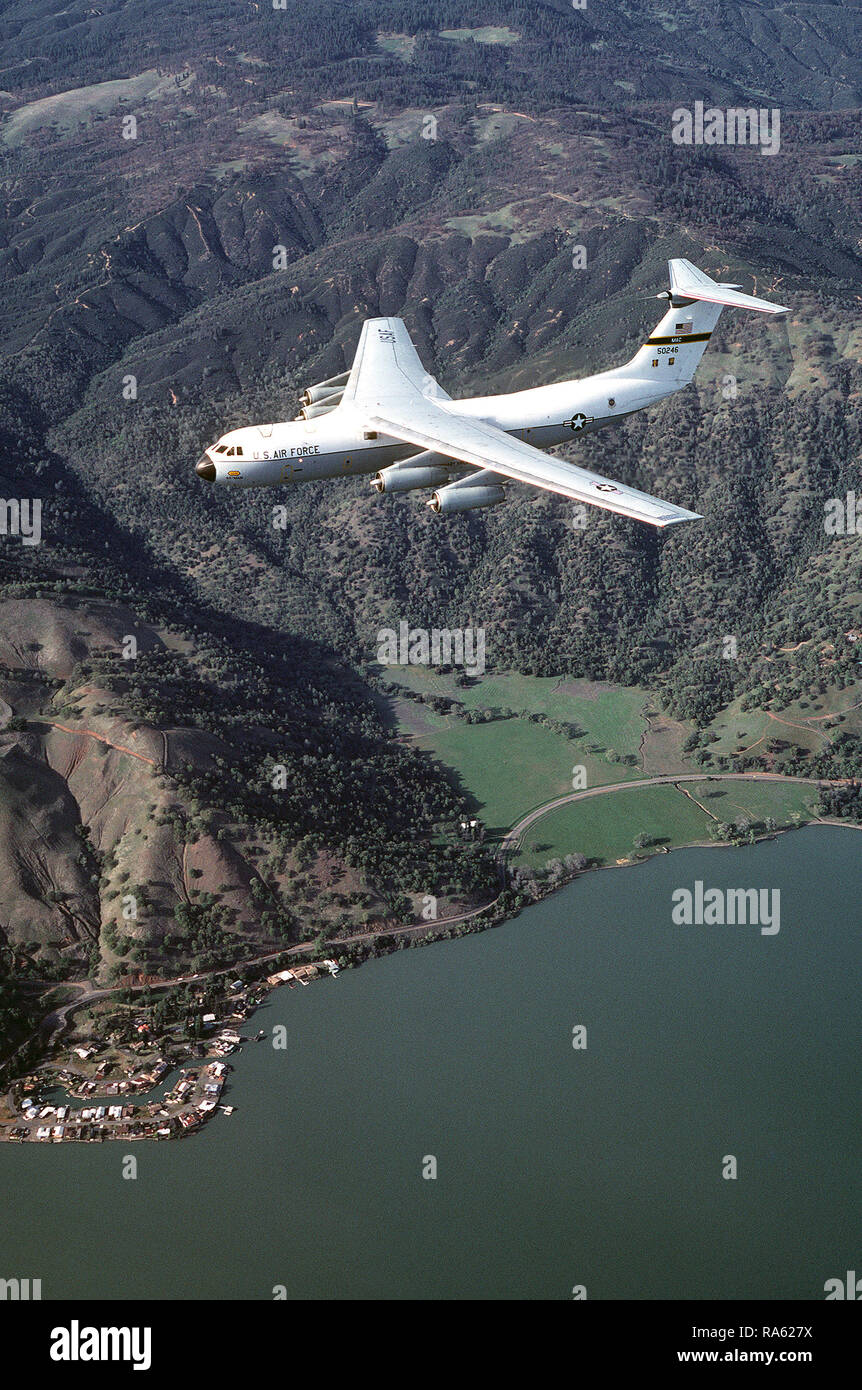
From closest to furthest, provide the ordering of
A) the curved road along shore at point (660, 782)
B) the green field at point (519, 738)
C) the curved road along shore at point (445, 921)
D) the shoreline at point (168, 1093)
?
the shoreline at point (168, 1093)
the curved road along shore at point (445, 921)
the curved road along shore at point (660, 782)
the green field at point (519, 738)

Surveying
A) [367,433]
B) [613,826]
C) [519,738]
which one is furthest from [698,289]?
[519,738]

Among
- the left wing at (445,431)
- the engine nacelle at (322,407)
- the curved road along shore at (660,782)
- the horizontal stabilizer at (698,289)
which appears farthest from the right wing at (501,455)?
the curved road along shore at (660,782)

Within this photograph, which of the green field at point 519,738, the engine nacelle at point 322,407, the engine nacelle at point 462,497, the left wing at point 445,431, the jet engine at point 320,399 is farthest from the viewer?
the green field at point 519,738

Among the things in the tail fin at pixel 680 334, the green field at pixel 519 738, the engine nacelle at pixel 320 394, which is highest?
the tail fin at pixel 680 334

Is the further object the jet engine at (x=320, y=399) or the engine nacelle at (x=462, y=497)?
the jet engine at (x=320, y=399)

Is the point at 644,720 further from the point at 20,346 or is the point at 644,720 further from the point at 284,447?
the point at 20,346

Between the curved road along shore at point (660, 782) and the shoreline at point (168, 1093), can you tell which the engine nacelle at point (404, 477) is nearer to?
the shoreline at point (168, 1093)

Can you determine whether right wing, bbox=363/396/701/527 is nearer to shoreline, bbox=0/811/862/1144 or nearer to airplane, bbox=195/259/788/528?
airplane, bbox=195/259/788/528

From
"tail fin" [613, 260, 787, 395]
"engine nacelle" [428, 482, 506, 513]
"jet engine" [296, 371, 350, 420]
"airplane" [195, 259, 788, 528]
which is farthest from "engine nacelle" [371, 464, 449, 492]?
"tail fin" [613, 260, 787, 395]
